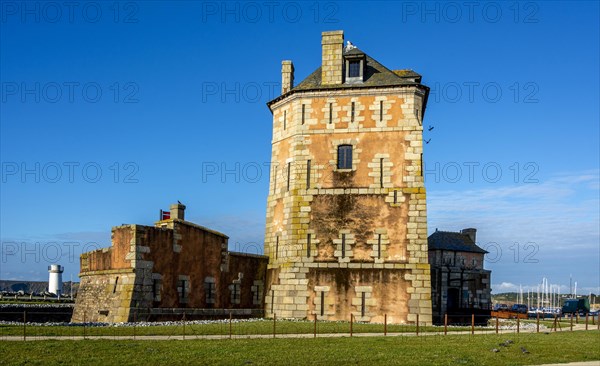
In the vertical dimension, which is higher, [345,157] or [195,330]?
[345,157]

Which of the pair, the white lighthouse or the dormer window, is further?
the white lighthouse

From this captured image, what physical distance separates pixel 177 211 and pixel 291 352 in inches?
725

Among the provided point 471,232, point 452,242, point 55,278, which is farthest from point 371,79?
point 55,278

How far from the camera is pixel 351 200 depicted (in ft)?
117

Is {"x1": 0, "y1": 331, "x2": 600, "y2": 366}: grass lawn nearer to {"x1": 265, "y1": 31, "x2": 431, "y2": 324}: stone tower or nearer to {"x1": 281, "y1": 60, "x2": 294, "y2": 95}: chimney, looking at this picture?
{"x1": 265, "y1": 31, "x2": 431, "y2": 324}: stone tower

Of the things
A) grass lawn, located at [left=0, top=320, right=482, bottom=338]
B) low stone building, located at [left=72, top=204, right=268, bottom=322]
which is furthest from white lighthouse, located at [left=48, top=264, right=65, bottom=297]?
grass lawn, located at [left=0, top=320, right=482, bottom=338]

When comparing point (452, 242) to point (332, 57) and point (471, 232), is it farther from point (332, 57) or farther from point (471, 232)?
point (332, 57)

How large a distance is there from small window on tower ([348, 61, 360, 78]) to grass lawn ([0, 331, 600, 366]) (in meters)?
18.5

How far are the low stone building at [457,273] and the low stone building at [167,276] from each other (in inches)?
781

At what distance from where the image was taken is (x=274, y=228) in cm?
3806

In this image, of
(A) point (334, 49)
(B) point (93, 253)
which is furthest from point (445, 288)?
(B) point (93, 253)

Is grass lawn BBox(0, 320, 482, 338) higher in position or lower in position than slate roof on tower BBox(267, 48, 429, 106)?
lower

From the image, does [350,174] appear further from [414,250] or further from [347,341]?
[347,341]

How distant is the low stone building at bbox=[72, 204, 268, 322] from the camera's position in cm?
3016
